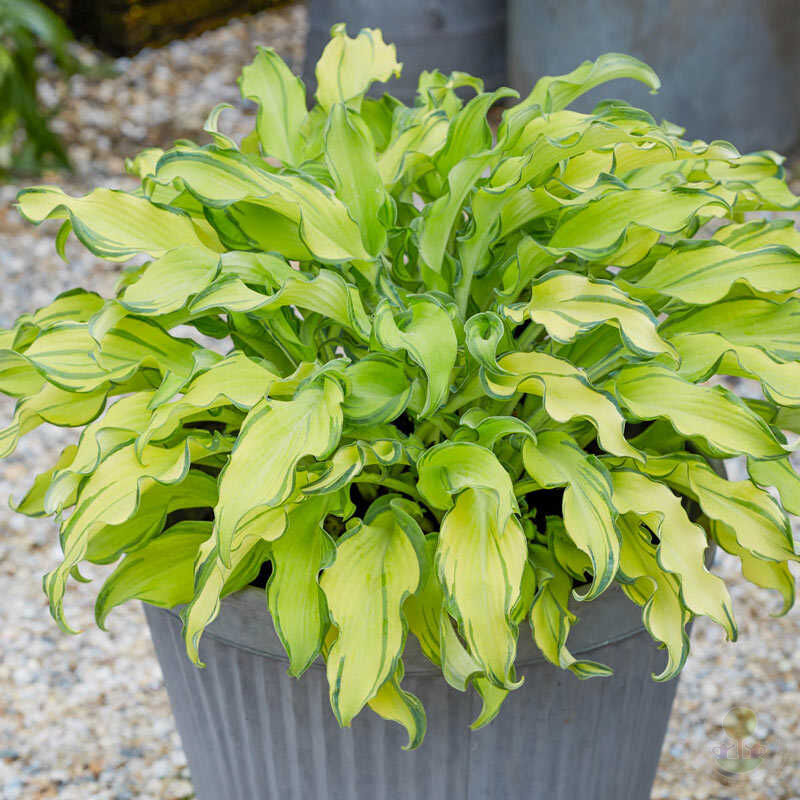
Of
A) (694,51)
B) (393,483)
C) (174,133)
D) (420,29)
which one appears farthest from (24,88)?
(393,483)

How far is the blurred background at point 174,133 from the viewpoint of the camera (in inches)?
56.6

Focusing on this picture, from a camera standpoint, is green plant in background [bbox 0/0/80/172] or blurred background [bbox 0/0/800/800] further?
green plant in background [bbox 0/0/80/172]

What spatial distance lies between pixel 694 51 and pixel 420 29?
81cm

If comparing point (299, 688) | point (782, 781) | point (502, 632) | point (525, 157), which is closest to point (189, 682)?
point (299, 688)

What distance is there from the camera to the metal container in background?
9.80ft

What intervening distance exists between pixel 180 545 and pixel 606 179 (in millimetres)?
482

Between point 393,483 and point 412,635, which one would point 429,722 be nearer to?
point 412,635

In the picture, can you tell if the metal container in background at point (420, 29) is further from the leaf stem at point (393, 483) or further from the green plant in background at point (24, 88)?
the leaf stem at point (393, 483)

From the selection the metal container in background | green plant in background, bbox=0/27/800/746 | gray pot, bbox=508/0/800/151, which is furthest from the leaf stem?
the metal container in background

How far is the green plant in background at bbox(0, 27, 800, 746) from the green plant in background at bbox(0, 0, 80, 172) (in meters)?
2.21

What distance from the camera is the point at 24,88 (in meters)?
2.95

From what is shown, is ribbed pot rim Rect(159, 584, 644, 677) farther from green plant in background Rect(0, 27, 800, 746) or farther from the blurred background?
the blurred background

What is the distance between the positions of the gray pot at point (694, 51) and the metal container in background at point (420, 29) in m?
0.21

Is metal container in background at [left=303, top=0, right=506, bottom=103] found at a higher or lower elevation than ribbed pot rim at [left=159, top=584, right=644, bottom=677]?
lower
